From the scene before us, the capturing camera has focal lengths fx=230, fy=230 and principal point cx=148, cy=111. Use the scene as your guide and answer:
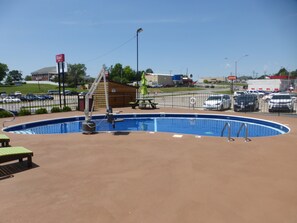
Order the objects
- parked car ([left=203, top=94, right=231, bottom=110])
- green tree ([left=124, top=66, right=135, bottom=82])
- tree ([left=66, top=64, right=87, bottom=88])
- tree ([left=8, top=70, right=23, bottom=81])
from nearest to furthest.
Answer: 1. parked car ([left=203, top=94, right=231, bottom=110])
2. tree ([left=66, top=64, right=87, bottom=88])
3. green tree ([left=124, top=66, right=135, bottom=82])
4. tree ([left=8, top=70, right=23, bottom=81])

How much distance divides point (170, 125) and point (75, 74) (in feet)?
269

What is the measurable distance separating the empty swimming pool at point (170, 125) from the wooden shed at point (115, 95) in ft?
15.9

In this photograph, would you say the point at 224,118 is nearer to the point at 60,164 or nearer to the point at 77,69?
the point at 60,164

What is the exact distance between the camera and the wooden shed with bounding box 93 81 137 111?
2172 cm

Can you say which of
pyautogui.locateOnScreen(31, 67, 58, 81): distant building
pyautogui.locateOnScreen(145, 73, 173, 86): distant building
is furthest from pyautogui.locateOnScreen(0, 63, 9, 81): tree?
pyautogui.locateOnScreen(145, 73, 173, 86): distant building

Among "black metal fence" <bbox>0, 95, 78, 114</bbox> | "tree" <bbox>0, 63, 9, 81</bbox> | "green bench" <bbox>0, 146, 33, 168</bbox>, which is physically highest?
"tree" <bbox>0, 63, 9, 81</bbox>

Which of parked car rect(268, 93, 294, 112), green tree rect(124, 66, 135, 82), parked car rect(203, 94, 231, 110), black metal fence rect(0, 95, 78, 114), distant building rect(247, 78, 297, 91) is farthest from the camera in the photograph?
green tree rect(124, 66, 135, 82)

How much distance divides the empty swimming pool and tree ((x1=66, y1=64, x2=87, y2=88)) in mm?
76679

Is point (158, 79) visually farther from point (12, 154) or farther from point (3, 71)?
point (12, 154)

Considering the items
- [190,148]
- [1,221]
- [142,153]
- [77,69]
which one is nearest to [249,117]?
[190,148]

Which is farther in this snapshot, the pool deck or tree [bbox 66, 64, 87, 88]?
tree [bbox 66, 64, 87, 88]

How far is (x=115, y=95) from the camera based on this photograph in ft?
73.8

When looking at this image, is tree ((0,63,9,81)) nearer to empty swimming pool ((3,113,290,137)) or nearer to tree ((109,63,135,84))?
tree ((109,63,135,84))

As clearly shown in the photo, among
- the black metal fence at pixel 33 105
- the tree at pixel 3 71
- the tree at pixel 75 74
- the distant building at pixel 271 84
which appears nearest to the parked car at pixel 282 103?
the black metal fence at pixel 33 105
